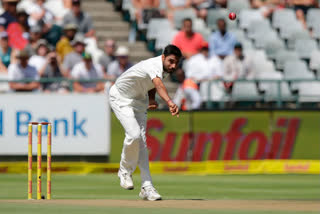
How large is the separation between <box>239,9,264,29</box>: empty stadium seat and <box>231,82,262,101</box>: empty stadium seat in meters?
3.52

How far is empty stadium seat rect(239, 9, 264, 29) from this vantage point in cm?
2089

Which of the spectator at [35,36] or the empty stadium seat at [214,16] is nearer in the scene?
the spectator at [35,36]

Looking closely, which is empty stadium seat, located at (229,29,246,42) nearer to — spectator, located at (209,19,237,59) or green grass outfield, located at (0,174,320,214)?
spectator, located at (209,19,237,59)

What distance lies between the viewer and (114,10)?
21.7 metres

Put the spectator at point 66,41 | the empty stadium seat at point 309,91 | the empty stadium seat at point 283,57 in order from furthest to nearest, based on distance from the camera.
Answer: the empty stadium seat at point 283,57 < the spectator at point 66,41 < the empty stadium seat at point 309,91

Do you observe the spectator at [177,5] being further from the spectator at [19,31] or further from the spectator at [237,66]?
the spectator at [19,31]

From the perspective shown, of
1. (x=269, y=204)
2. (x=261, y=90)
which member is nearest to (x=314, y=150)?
(x=261, y=90)

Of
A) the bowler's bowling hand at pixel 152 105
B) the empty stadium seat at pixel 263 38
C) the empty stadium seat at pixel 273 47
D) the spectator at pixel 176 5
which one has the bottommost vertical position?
the empty stadium seat at pixel 273 47

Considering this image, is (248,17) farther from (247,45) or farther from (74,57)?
(74,57)

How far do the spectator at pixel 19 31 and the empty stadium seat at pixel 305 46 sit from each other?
20.5 ft

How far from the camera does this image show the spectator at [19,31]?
722 inches

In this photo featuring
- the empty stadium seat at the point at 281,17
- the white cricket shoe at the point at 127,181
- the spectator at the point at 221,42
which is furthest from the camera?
the empty stadium seat at the point at 281,17

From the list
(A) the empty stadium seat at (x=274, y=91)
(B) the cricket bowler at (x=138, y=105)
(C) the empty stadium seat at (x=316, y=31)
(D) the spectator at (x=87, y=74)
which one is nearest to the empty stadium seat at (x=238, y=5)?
(C) the empty stadium seat at (x=316, y=31)

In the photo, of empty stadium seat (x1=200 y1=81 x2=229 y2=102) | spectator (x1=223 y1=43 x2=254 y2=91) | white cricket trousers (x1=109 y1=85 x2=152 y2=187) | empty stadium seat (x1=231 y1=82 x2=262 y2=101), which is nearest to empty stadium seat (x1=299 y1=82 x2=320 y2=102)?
empty stadium seat (x1=231 y1=82 x2=262 y2=101)
